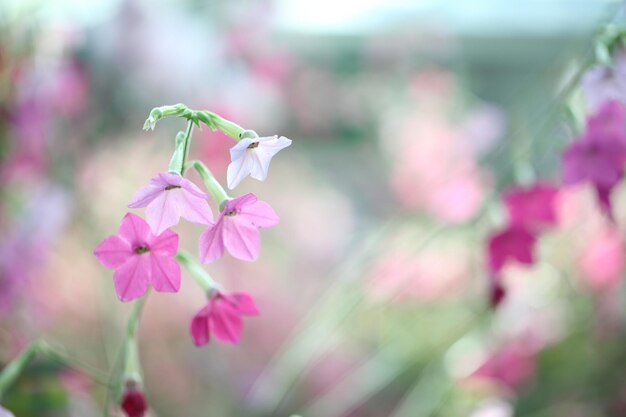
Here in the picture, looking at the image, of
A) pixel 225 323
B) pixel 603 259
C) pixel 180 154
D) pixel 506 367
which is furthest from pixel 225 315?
pixel 603 259

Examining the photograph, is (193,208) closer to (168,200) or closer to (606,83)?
(168,200)

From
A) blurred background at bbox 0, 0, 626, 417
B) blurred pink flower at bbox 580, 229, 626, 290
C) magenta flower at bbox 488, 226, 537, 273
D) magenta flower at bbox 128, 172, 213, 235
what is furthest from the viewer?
blurred pink flower at bbox 580, 229, 626, 290

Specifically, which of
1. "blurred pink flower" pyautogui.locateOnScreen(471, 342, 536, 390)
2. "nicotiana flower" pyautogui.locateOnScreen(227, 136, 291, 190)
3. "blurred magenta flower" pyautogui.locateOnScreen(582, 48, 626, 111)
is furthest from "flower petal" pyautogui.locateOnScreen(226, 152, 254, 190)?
"blurred pink flower" pyautogui.locateOnScreen(471, 342, 536, 390)

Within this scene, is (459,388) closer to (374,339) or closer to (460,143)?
(374,339)

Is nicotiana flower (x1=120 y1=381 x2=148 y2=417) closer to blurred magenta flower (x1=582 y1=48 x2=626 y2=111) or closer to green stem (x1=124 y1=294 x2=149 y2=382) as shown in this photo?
green stem (x1=124 y1=294 x2=149 y2=382)

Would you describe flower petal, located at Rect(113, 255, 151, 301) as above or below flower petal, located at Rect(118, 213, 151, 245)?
below

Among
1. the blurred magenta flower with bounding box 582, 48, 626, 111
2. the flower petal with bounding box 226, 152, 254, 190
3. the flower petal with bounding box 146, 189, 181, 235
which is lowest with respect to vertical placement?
the flower petal with bounding box 146, 189, 181, 235

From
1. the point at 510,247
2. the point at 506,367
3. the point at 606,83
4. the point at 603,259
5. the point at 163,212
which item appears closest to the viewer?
the point at 163,212

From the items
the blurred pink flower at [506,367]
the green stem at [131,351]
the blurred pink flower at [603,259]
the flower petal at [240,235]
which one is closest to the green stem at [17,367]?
the green stem at [131,351]
